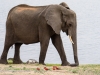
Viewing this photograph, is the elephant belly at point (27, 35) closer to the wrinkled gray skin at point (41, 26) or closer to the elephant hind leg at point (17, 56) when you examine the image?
the wrinkled gray skin at point (41, 26)

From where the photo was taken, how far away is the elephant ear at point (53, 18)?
16828 millimetres

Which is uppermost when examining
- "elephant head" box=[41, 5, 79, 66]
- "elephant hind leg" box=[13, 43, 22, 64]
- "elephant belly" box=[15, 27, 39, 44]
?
"elephant head" box=[41, 5, 79, 66]

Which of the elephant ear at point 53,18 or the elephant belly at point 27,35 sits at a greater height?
the elephant ear at point 53,18

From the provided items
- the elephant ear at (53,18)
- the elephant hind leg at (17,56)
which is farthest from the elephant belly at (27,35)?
the elephant ear at (53,18)

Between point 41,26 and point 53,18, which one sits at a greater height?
point 53,18

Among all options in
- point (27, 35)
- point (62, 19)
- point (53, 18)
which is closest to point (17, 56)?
point (27, 35)

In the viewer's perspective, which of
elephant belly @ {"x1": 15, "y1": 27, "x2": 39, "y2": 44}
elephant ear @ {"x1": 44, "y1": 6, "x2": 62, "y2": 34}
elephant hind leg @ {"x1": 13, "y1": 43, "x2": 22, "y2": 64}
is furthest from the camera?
elephant hind leg @ {"x1": 13, "y1": 43, "x2": 22, "y2": 64}

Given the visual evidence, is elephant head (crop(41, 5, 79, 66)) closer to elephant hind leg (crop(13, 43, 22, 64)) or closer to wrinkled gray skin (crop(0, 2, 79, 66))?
wrinkled gray skin (crop(0, 2, 79, 66))

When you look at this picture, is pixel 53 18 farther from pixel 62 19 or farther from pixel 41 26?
pixel 41 26

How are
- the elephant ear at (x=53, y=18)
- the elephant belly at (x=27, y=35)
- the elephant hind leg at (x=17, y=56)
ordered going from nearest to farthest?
1. the elephant ear at (x=53, y=18)
2. the elephant belly at (x=27, y=35)
3. the elephant hind leg at (x=17, y=56)

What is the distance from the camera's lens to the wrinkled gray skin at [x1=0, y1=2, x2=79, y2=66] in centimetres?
1692

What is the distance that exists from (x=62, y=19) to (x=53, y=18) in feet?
1.04

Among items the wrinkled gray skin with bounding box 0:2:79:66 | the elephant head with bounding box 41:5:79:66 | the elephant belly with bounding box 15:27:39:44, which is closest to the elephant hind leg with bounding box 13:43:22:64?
the wrinkled gray skin with bounding box 0:2:79:66

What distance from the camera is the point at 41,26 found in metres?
17.0
